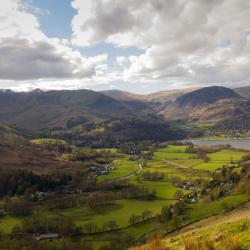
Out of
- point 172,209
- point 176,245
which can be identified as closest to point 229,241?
point 176,245

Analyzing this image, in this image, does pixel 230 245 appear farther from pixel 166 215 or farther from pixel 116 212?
pixel 116 212

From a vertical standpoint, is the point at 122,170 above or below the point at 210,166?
below

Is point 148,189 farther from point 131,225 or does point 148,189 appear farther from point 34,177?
point 34,177

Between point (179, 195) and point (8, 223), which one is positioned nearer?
point (8, 223)

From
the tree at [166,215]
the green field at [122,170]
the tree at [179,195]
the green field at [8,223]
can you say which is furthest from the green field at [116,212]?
the green field at [122,170]

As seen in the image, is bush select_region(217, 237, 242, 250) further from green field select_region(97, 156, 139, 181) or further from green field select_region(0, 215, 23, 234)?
green field select_region(97, 156, 139, 181)

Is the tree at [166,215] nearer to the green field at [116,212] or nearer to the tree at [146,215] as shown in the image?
the tree at [146,215]

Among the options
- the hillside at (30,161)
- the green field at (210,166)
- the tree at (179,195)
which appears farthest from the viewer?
the hillside at (30,161)

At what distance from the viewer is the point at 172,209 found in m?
91.8

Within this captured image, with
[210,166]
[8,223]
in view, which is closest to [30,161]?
[8,223]

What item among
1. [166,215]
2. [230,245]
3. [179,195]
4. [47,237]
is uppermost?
[230,245]

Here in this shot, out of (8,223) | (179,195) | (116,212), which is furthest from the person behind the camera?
(179,195)

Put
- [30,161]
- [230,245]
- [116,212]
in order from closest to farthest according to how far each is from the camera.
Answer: [230,245] < [116,212] < [30,161]

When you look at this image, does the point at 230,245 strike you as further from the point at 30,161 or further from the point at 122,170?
the point at 30,161
